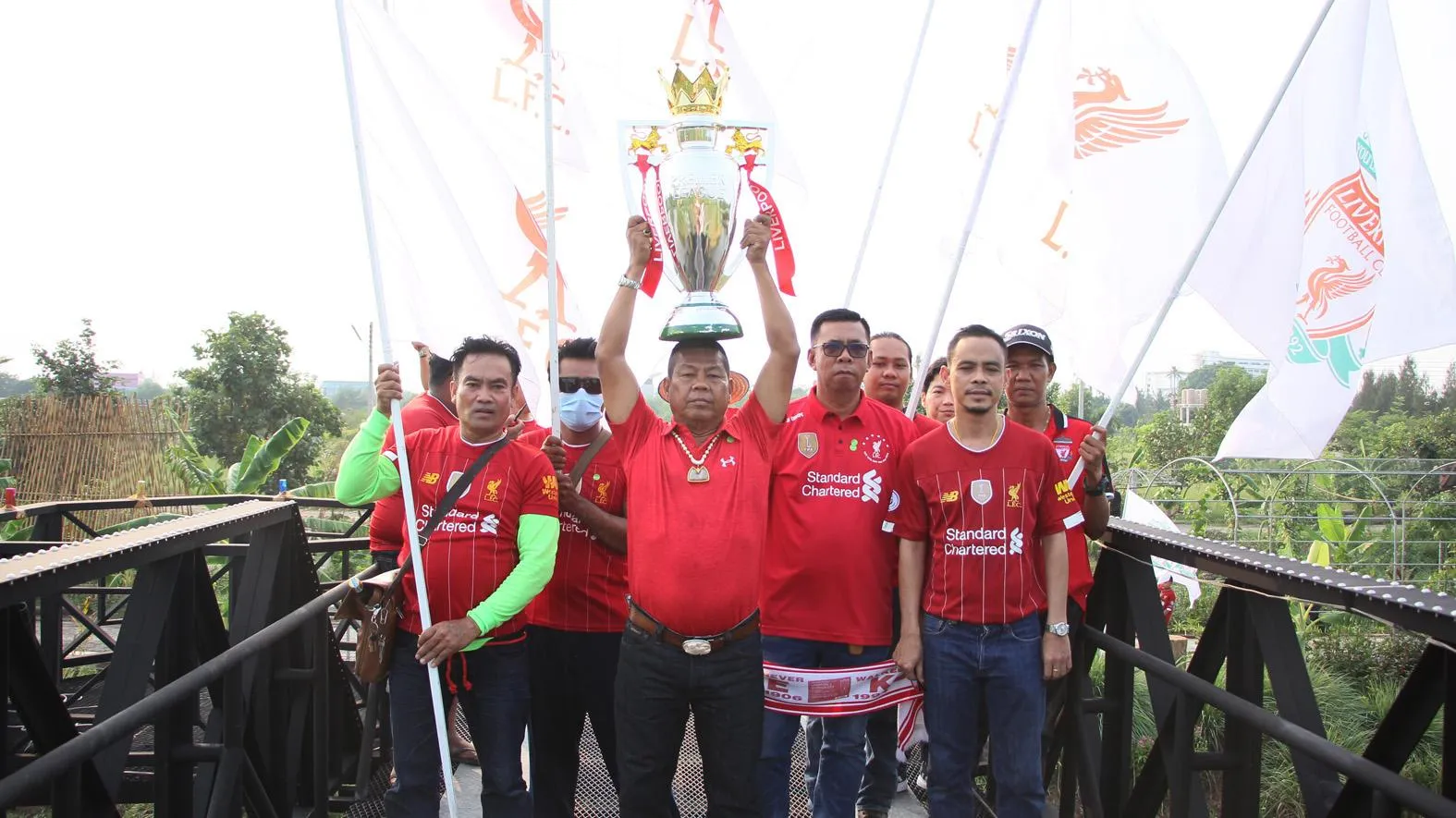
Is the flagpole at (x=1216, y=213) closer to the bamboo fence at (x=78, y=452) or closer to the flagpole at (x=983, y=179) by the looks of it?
the flagpole at (x=983, y=179)

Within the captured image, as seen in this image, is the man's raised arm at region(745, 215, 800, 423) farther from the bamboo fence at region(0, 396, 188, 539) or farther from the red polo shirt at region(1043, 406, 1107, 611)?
the bamboo fence at region(0, 396, 188, 539)

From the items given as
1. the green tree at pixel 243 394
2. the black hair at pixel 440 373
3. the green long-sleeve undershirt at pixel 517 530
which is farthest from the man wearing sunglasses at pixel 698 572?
the green tree at pixel 243 394

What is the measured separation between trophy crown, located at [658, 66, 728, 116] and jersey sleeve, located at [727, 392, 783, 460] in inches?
41.8

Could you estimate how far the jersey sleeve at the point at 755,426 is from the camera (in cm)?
302

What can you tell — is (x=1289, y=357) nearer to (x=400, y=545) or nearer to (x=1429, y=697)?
(x=1429, y=697)

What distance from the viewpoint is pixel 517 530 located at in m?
3.19

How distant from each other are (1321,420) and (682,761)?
3831 mm

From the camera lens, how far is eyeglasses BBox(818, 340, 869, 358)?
3434mm

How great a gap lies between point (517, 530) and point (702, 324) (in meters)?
0.97

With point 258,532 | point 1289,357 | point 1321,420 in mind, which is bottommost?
point 258,532

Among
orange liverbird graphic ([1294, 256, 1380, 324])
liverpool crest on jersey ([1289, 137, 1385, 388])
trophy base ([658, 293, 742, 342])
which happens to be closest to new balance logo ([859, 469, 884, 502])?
trophy base ([658, 293, 742, 342])

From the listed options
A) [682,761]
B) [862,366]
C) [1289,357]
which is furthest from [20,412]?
[1289,357]

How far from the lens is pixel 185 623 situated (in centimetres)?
287

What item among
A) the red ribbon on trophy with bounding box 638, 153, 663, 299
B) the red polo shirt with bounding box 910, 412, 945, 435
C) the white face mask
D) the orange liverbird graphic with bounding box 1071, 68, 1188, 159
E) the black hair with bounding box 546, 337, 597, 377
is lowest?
the red polo shirt with bounding box 910, 412, 945, 435
